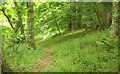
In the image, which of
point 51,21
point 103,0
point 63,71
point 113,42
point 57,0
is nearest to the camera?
point 63,71

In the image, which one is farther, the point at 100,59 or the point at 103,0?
the point at 103,0

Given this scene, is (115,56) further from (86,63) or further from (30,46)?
(30,46)

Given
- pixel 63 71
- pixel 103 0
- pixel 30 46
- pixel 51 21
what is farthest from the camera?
pixel 51 21

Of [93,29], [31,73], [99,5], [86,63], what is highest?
[99,5]

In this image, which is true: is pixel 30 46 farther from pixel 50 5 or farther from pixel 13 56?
pixel 50 5

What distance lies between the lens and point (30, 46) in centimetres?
891

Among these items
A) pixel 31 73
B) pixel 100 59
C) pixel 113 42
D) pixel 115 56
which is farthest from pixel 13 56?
pixel 113 42

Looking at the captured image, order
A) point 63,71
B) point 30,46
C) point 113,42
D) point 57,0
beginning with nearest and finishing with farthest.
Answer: point 63,71 → point 113,42 → point 30,46 → point 57,0

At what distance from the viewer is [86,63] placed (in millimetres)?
4910

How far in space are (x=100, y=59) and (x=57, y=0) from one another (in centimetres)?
813

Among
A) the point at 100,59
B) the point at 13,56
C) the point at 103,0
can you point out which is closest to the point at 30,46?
the point at 13,56

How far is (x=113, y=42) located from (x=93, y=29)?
14.6 feet

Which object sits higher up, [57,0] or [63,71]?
[57,0]

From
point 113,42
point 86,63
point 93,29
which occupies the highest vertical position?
point 93,29
